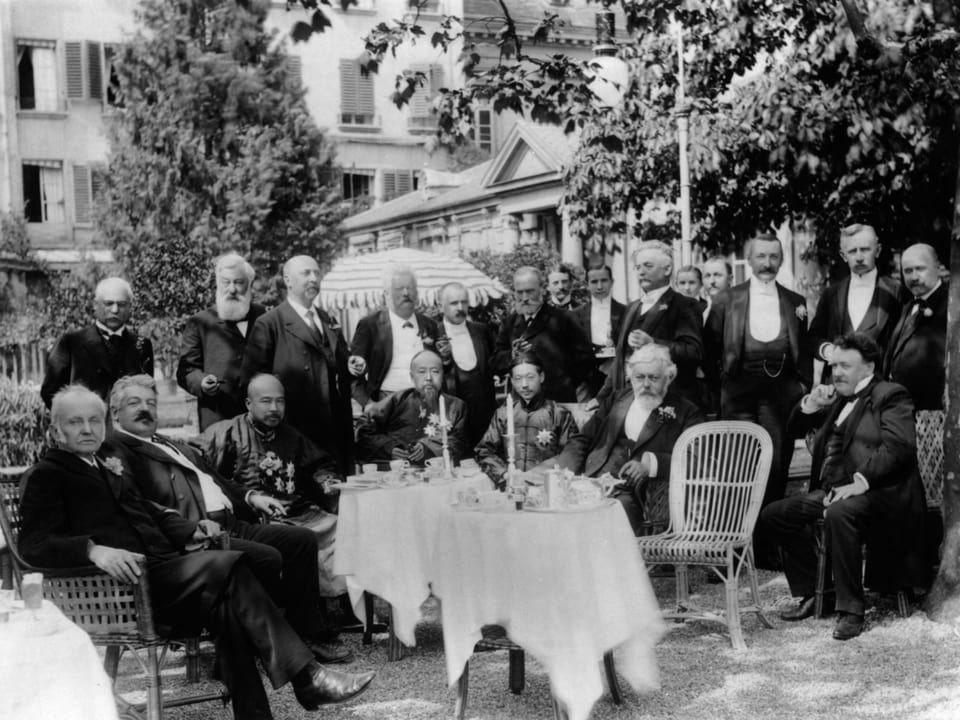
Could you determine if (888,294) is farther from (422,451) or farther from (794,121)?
(794,121)

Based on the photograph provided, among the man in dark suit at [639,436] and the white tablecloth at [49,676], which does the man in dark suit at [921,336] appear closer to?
the man in dark suit at [639,436]

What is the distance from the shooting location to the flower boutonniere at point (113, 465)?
16.2 feet

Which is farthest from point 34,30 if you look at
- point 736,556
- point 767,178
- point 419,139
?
point 736,556

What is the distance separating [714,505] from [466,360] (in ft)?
7.01

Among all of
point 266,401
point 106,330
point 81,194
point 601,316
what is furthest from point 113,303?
point 81,194

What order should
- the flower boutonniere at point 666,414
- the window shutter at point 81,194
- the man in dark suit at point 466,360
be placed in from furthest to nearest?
the window shutter at point 81,194, the man in dark suit at point 466,360, the flower boutonniere at point 666,414

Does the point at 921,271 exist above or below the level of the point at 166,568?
above

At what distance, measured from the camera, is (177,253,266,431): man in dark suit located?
7375 mm

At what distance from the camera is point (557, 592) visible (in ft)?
15.0

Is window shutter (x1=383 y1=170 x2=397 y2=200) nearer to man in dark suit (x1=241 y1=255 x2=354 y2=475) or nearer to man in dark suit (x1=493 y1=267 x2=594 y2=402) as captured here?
man in dark suit (x1=493 y1=267 x2=594 y2=402)

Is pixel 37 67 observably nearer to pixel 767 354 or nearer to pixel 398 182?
pixel 398 182

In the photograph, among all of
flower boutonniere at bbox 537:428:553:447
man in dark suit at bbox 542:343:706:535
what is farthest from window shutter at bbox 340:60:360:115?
man in dark suit at bbox 542:343:706:535

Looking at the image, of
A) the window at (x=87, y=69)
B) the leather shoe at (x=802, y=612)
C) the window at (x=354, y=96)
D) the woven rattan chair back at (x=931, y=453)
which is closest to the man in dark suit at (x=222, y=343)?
the leather shoe at (x=802, y=612)

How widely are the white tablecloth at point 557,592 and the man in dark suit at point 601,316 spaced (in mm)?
4022
